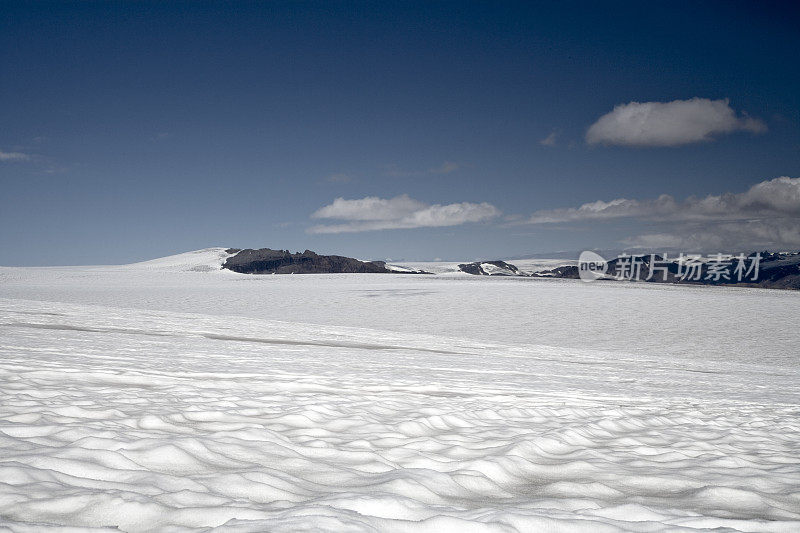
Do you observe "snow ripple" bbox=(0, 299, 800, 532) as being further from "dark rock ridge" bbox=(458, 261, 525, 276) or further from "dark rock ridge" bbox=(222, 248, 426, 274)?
"dark rock ridge" bbox=(458, 261, 525, 276)

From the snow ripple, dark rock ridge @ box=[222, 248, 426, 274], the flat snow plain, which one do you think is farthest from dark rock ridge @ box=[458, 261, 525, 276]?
the snow ripple

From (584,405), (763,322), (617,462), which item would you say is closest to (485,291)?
(763,322)

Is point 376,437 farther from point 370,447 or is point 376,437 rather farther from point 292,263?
point 292,263

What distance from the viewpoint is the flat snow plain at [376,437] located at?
8.29ft

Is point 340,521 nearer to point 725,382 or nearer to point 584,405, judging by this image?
point 584,405

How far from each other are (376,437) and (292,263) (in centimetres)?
8120

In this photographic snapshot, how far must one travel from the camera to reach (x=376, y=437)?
14.0 feet

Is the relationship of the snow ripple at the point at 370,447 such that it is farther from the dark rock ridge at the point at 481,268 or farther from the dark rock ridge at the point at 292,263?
the dark rock ridge at the point at 481,268

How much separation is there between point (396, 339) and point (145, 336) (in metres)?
6.00

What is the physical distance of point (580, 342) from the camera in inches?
606

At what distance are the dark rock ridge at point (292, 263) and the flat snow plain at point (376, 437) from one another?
202ft

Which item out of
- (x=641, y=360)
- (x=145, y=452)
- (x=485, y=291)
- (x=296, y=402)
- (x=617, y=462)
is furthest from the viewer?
(x=485, y=291)

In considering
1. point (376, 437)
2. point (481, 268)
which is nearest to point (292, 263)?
point (481, 268)

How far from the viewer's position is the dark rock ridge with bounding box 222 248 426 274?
237 feet
